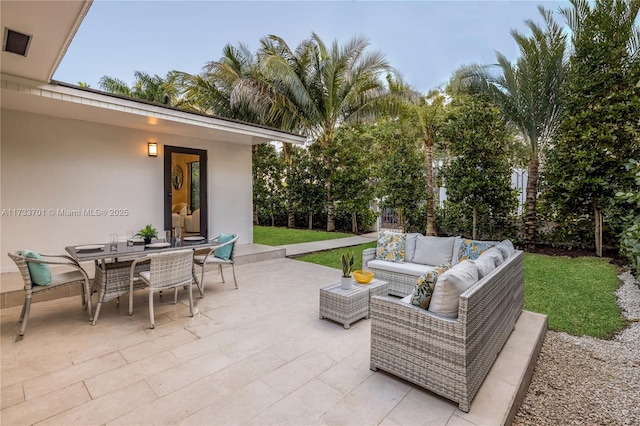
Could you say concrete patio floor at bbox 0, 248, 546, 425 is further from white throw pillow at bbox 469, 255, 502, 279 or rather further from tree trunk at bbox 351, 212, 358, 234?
tree trunk at bbox 351, 212, 358, 234

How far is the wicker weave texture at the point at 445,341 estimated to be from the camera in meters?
2.11

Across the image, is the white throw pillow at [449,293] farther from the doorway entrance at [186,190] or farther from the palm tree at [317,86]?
the palm tree at [317,86]

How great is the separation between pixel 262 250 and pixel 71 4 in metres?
5.55

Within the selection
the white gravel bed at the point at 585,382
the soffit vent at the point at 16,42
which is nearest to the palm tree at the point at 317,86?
the soffit vent at the point at 16,42

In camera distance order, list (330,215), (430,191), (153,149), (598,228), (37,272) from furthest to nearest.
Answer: (330,215)
(430,191)
(598,228)
(153,149)
(37,272)

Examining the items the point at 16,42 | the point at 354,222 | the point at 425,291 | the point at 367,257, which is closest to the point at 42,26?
the point at 16,42

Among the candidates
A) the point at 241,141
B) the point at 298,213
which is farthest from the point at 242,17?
the point at 298,213

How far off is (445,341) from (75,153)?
7108mm

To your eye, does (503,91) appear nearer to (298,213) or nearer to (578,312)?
(578,312)

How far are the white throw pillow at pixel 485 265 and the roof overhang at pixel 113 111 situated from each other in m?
5.76

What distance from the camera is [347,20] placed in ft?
36.5

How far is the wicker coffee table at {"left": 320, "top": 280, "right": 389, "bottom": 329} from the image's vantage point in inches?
136

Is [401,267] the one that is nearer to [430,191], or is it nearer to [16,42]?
[16,42]

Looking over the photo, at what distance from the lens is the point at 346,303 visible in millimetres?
3434
